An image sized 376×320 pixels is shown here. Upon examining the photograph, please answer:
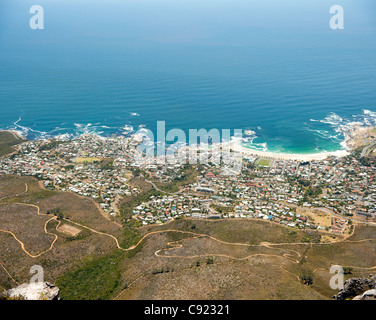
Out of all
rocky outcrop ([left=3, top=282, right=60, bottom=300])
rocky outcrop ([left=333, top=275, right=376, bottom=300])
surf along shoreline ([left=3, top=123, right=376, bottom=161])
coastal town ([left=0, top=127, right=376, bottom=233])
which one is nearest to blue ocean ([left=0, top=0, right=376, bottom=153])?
surf along shoreline ([left=3, top=123, right=376, bottom=161])

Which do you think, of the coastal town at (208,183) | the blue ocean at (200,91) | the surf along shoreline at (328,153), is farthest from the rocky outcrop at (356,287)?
the blue ocean at (200,91)

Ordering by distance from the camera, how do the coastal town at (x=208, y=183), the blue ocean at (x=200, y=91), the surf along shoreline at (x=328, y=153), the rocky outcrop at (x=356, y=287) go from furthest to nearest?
1. the blue ocean at (x=200, y=91)
2. the surf along shoreline at (x=328, y=153)
3. the coastal town at (x=208, y=183)
4. the rocky outcrop at (x=356, y=287)

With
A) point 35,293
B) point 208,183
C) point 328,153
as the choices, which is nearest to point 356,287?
point 35,293

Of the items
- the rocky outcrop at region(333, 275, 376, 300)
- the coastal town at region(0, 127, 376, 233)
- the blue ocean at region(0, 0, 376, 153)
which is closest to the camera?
the rocky outcrop at region(333, 275, 376, 300)

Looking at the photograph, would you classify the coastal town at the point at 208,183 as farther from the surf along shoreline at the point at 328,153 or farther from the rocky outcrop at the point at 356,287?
the rocky outcrop at the point at 356,287

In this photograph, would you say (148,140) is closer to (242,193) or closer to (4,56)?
(242,193)

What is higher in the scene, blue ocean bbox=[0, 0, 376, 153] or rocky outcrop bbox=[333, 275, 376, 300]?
blue ocean bbox=[0, 0, 376, 153]

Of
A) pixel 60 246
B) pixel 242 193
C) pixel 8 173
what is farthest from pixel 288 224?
pixel 8 173

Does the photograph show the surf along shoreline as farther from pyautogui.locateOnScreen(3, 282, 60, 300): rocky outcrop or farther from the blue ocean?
pyautogui.locateOnScreen(3, 282, 60, 300): rocky outcrop

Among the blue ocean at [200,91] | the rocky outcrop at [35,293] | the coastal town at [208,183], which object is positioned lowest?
the coastal town at [208,183]
